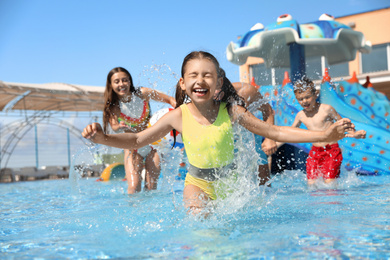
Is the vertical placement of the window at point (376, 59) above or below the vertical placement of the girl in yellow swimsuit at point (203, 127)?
above

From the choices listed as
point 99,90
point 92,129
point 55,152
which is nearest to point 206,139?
point 92,129

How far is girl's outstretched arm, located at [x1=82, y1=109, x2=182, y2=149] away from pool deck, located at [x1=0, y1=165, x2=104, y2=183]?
29.9ft

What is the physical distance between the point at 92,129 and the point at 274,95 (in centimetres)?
599

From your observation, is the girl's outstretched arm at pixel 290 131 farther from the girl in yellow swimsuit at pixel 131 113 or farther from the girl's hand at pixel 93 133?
the girl in yellow swimsuit at pixel 131 113

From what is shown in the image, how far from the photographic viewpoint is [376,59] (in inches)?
567

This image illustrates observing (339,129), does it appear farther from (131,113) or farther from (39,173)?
(39,173)

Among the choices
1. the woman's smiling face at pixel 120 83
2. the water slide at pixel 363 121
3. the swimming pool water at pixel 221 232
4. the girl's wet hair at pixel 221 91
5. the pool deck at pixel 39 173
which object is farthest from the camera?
the pool deck at pixel 39 173

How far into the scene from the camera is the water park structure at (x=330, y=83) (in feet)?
22.6

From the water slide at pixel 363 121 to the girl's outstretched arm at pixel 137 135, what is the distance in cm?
418

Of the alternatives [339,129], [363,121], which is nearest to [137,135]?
[339,129]

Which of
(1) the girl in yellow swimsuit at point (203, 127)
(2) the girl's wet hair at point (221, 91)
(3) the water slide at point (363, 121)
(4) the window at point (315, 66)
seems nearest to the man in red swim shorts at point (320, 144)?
(3) the water slide at point (363, 121)

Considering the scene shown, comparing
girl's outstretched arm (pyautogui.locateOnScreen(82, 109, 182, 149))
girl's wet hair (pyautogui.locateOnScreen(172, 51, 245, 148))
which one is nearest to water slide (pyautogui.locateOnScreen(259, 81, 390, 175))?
girl's wet hair (pyautogui.locateOnScreen(172, 51, 245, 148))

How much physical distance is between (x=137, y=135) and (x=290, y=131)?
1071 mm

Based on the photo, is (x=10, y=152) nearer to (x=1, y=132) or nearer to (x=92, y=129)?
(x=1, y=132)
